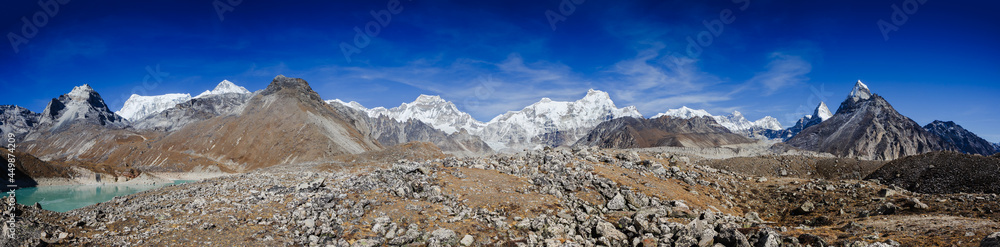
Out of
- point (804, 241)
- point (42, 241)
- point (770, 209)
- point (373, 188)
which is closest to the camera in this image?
point (804, 241)

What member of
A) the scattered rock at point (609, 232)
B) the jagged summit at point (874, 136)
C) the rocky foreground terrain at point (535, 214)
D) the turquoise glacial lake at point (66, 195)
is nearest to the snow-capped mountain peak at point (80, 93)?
the turquoise glacial lake at point (66, 195)

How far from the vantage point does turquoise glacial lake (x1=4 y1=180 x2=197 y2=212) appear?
51253 millimetres

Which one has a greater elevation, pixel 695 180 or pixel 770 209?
pixel 695 180

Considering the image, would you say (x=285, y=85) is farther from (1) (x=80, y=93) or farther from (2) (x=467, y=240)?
(2) (x=467, y=240)

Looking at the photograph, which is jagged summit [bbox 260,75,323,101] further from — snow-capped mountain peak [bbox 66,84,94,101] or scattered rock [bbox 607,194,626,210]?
scattered rock [bbox 607,194,626,210]

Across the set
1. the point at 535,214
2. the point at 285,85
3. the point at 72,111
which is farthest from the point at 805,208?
the point at 72,111

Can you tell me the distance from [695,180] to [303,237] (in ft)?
65.8

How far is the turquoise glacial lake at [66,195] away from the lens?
51253 millimetres

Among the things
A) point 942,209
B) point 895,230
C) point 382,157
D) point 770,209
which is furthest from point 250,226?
point 382,157

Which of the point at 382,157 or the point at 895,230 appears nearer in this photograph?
the point at 895,230

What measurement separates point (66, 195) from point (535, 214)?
3342 inches

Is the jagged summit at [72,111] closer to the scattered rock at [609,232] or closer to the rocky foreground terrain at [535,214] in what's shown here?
the rocky foreground terrain at [535,214]

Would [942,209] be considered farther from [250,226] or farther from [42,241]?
[42,241]

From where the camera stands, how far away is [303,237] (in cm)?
1363
